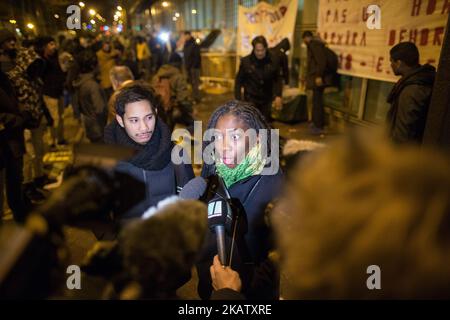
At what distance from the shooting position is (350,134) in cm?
75

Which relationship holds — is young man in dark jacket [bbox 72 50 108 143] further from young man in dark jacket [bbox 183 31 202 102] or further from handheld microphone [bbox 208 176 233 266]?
young man in dark jacket [bbox 183 31 202 102]

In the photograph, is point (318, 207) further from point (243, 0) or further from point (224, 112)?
point (243, 0)

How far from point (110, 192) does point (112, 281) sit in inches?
9.7

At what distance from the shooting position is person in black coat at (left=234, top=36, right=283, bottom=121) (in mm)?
5680

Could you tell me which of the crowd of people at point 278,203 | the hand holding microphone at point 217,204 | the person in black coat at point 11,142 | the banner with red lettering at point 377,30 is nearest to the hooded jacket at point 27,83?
the crowd of people at point 278,203

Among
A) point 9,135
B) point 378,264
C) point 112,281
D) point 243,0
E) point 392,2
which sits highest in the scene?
point 243,0

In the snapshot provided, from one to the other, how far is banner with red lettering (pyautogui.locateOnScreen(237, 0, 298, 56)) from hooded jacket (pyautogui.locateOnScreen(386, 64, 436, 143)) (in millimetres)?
4930

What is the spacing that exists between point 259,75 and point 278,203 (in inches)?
184

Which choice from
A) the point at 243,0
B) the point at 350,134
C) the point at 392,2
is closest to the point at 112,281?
the point at 350,134

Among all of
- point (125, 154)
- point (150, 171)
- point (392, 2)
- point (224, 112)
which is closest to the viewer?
point (125, 154)

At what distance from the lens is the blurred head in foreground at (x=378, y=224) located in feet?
2.15

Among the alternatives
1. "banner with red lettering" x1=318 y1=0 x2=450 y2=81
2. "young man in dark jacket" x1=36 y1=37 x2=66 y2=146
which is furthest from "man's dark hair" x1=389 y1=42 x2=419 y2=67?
"young man in dark jacket" x1=36 y1=37 x2=66 y2=146

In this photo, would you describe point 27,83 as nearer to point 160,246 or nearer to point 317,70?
point 160,246

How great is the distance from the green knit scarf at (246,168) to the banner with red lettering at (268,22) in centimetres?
Answer: 677
